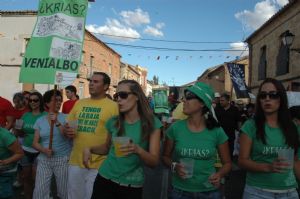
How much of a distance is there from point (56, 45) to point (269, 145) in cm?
325

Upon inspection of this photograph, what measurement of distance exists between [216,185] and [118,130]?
3.22 ft

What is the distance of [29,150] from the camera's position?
21.3ft

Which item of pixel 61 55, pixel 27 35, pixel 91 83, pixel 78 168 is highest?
pixel 27 35

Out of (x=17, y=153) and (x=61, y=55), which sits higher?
(x=61, y=55)

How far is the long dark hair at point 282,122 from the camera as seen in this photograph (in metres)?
3.43

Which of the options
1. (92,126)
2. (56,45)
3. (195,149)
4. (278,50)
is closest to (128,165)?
(195,149)

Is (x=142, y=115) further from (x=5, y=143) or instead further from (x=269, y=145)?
(x=5, y=143)

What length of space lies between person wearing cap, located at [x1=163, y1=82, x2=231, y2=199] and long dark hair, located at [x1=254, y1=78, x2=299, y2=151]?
1.11 ft

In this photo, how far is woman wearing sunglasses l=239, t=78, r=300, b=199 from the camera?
3.36 m

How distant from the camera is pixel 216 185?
3508 millimetres

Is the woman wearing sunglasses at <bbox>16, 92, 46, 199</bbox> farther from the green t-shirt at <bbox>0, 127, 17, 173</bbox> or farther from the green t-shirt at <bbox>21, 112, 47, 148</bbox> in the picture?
the green t-shirt at <bbox>0, 127, 17, 173</bbox>

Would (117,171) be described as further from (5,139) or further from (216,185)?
(5,139)

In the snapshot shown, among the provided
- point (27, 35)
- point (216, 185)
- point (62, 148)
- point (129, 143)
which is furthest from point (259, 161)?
point (27, 35)

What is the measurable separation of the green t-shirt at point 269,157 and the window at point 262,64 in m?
24.8
